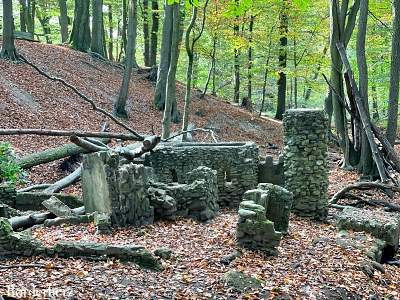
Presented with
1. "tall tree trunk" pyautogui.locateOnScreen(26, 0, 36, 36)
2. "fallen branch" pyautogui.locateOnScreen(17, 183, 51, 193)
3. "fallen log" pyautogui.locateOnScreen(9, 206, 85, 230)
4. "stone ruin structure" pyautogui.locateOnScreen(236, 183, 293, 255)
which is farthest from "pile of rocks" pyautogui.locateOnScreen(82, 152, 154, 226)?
"tall tree trunk" pyautogui.locateOnScreen(26, 0, 36, 36)

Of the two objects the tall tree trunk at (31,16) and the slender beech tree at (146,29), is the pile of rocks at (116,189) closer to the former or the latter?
the slender beech tree at (146,29)

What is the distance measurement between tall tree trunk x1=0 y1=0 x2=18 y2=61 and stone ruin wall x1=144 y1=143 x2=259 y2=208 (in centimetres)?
912

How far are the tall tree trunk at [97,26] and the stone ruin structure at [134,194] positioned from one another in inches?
606

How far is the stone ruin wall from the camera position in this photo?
13.3 metres

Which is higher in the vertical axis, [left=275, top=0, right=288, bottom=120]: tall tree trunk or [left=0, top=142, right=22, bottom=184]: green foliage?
[left=275, top=0, right=288, bottom=120]: tall tree trunk

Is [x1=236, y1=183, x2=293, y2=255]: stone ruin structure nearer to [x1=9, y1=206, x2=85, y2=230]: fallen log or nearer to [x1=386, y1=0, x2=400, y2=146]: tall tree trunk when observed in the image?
[x1=9, y1=206, x2=85, y2=230]: fallen log

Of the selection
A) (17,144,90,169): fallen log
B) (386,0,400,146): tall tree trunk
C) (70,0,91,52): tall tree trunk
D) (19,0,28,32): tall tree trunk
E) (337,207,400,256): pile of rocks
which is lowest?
(337,207,400,256): pile of rocks

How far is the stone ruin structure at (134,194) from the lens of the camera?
9.63 m

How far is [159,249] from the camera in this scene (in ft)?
25.5

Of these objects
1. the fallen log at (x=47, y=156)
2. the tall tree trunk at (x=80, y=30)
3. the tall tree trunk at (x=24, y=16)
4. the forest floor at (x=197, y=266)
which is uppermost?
the tall tree trunk at (x=24, y=16)

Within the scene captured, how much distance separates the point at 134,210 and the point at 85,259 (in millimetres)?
2666

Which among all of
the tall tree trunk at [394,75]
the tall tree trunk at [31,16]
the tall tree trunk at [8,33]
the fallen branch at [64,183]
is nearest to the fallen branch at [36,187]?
the fallen branch at [64,183]

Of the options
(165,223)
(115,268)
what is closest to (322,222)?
(165,223)

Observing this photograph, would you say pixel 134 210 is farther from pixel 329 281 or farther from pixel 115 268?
pixel 329 281
